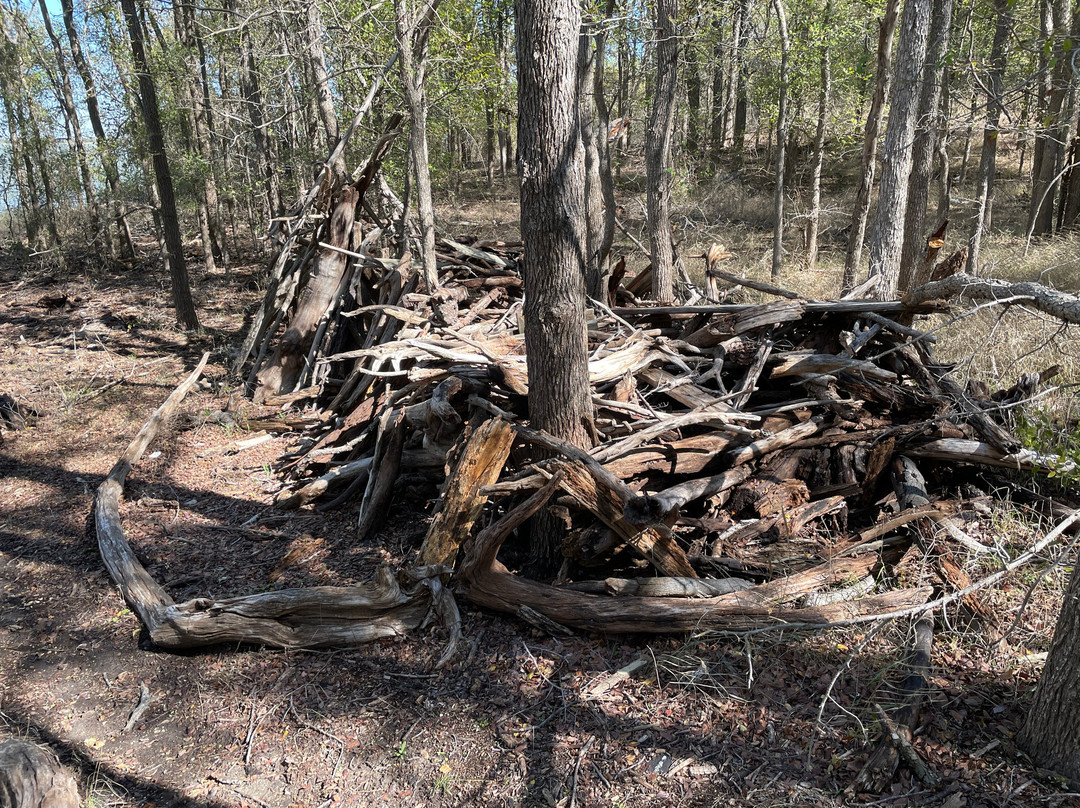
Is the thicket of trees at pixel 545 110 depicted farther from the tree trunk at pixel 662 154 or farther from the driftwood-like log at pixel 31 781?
the driftwood-like log at pixel 31 781

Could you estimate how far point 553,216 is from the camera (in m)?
4.02

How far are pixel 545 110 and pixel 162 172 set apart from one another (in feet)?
35.0

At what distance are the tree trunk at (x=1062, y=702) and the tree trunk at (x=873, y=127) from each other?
757 centimetres

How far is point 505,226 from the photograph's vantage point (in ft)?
76.0

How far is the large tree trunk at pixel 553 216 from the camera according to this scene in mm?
3797

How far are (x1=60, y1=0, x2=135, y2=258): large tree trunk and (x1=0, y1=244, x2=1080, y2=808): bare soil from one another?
48.0 feet

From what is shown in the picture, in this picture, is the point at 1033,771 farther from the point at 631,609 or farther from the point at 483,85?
the point at 483,85

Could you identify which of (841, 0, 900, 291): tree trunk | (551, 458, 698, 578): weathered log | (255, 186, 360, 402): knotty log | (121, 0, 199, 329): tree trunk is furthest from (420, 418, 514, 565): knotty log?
(121, 0, 199, 329): tree trunk

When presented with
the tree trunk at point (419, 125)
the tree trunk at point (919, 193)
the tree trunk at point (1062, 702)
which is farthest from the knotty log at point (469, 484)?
the tree trunk at point (919, 193)

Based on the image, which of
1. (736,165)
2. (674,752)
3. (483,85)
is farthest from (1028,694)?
(736,165)

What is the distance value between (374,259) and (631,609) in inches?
277

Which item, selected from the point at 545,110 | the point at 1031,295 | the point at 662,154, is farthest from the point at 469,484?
the point at 662,154

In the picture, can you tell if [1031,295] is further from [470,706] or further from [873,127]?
[873,127]

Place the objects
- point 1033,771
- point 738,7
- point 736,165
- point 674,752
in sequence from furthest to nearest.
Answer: point 736,165
point 738,7
point 674,752
point 1033,771
